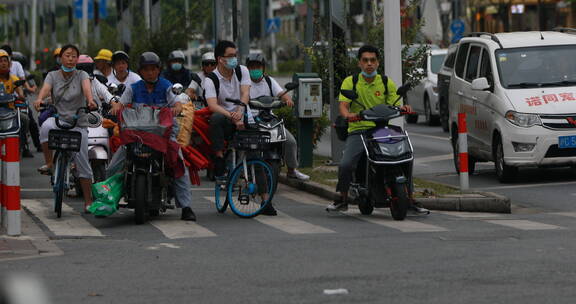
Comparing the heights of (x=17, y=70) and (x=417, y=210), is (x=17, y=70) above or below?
above

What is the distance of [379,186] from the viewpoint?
11898mm

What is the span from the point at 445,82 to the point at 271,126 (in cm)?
1358

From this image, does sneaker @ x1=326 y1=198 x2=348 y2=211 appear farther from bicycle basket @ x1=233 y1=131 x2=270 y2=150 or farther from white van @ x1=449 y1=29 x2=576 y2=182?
white van @ x1=449 y1=29 x2=576 y2=182

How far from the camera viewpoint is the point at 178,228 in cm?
1112

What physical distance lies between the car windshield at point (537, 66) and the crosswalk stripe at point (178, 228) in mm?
6212

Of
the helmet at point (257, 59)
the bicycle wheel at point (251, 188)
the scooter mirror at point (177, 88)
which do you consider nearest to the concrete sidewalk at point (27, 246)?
the scooter mirror at point (177, 88)

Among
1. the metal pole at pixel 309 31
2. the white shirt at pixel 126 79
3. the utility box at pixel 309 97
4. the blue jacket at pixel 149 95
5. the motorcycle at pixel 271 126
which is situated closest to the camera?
the blue jacket at pixel 149 95

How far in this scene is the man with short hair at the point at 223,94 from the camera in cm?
1255

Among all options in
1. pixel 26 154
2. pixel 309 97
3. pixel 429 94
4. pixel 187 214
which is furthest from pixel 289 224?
pixel 429 94

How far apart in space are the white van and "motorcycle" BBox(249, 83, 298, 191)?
14.1ft

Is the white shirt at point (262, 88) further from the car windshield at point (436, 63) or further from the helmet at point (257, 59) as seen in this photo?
the car windshield at point (436, 63)

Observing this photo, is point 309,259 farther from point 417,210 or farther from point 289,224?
point 417,210

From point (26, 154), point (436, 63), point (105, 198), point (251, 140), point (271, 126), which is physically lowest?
point (105, 198)

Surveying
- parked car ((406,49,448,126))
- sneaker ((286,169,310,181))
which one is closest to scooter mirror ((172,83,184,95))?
sneaker ((286,169,310,181))
